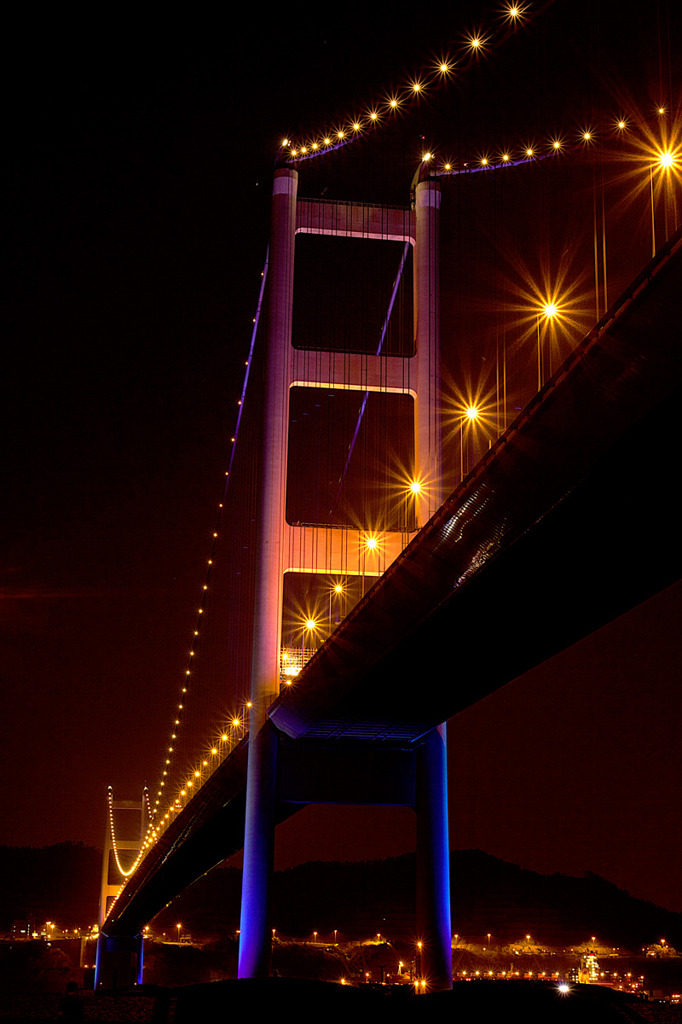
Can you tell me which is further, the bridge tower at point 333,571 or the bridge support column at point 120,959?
the bridge support column at point 120,959

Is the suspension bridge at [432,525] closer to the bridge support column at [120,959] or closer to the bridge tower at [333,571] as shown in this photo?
the bridge tower at [333,571]

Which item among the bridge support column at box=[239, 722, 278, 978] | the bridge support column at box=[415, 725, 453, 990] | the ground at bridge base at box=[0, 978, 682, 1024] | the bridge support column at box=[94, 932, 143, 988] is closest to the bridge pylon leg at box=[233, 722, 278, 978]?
the bridge support column at box=[239, 722, 278, 978]

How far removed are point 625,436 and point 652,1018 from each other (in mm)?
3831

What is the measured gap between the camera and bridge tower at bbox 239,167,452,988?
20266mm

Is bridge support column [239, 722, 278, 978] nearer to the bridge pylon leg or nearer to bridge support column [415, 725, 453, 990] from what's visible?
the bridge pylon leg

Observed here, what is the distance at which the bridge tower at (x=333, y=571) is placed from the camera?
66.5ft

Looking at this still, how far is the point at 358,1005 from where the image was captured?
7.93m

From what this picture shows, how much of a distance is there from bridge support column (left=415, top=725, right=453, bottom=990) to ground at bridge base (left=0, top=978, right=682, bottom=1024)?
1126 centimetres

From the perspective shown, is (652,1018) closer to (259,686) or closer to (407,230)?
(259,686)

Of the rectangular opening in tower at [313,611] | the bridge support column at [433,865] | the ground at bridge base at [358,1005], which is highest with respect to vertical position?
the rectangular opening in tower at [313,611]

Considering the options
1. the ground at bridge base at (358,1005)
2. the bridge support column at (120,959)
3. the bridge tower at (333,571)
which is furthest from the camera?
the bridge support column at (120,959)

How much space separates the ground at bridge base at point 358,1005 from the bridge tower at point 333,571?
1180 cm

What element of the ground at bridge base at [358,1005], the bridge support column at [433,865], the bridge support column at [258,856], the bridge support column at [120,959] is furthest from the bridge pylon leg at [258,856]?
the bridge support column at [120,959]

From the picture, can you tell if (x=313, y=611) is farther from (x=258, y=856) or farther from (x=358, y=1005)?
(x=358, y=1005)
